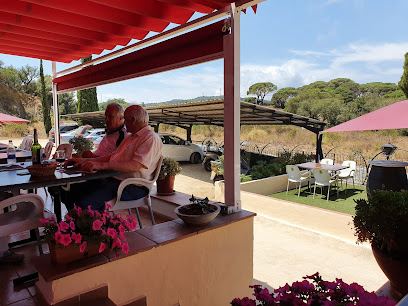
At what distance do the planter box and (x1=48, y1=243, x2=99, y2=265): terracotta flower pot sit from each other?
5269mm

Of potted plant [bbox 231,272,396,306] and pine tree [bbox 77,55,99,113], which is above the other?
pine tree [bbox 77,55,99,113]

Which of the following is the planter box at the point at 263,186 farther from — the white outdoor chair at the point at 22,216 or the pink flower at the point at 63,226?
the pink flower at the point at 63,226

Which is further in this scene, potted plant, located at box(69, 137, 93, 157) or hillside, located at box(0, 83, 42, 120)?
hillside, located at box(0, 83, 42, 120)

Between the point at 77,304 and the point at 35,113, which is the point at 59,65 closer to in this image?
the point at 77,304

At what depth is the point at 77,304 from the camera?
1.60 metres

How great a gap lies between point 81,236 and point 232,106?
1517mm

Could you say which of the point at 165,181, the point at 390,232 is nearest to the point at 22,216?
the point at 165,181

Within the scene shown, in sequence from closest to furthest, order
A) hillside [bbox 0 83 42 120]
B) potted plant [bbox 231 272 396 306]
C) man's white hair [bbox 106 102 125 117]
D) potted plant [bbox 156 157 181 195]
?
potted plant [bbox 231 272 396 306] → man's white hair [bbox 106 102 125 117] → potted plant [bbox 156 157 181 195] → hillside [bbox 0 83 42 120]

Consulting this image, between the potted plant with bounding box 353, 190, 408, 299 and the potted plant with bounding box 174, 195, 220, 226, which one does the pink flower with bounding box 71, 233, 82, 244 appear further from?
the potted plant with bounding box 353, 190, 408, 299

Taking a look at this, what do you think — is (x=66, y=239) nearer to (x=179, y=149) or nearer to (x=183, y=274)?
(x=183, y=274)

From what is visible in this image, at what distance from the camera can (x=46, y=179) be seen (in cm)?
202

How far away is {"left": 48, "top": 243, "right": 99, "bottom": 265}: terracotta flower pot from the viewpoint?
5.24ft

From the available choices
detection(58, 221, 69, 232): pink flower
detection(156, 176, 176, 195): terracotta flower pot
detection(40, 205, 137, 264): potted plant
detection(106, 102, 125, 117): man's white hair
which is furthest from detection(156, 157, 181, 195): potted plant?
detection(58, 221, 69, 232): pink flower

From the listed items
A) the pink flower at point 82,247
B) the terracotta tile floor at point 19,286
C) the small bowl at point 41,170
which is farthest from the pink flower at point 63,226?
the small bowl at point 41,170
